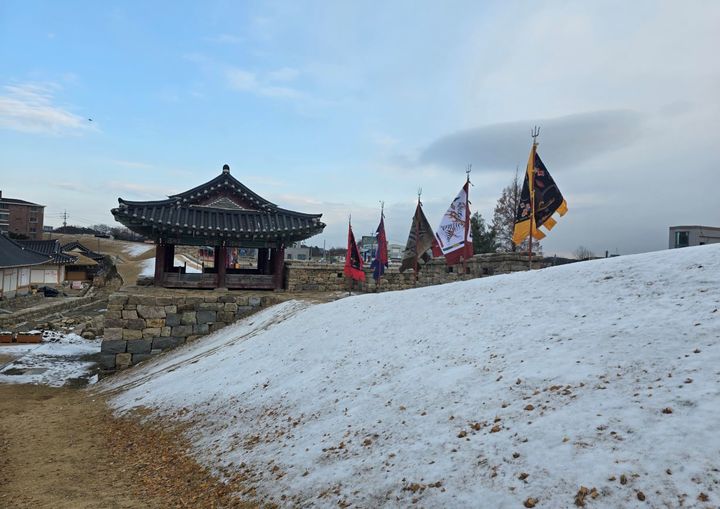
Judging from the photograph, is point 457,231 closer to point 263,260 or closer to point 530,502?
point 263,260

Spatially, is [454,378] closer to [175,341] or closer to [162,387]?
[162,387]

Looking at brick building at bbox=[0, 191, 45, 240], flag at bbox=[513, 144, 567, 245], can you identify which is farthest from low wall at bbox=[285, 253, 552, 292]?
brick building at bbox=[0, 191, 45, 240]

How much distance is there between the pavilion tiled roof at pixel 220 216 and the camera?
16750mm

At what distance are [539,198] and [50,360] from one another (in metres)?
19.3

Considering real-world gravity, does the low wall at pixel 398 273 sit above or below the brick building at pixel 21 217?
below

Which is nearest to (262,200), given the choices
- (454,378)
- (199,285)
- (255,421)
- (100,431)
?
(199,285)

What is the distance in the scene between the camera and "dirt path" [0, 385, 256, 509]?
5055mm

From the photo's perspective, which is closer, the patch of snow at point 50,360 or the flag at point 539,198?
the flag at point 539,198

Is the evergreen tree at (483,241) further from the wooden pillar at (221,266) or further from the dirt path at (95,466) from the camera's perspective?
the dirt path at (95,466)

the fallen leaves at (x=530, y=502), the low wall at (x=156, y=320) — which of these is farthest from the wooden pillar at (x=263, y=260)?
the fallen leaves at (x=530, y=502)

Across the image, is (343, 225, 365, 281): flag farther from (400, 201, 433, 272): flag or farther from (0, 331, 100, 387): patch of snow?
(0, 331, 100, 387): patch of snow

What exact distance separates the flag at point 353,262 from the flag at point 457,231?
10.5 ft

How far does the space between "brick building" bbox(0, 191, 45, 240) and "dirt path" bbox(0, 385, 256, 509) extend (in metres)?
97.4

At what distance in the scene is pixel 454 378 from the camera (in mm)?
5457
